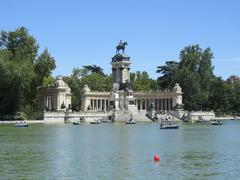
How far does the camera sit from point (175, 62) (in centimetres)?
13988

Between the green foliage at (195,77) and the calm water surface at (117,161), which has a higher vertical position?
the green foliage at (195,77)

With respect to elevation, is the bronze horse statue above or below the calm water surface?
above

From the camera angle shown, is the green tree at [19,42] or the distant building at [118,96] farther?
the distant building at [118,96]

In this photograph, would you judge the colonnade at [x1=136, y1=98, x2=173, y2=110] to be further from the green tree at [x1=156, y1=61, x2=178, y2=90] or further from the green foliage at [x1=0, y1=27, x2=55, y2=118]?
the green foliage at [x1=0, y1=27, x2=55, y2=118]

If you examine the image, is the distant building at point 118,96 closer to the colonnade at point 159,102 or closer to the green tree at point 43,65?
the colonnade at point 159,102

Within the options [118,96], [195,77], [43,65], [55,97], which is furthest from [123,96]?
[43,65]

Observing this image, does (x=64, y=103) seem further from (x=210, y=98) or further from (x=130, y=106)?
(x=210, y=98)

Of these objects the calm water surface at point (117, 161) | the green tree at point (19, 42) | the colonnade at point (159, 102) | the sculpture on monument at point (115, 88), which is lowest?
the calm water surface at point (117, 161)

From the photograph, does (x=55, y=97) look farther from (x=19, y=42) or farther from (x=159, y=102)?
(x=159, y=102)

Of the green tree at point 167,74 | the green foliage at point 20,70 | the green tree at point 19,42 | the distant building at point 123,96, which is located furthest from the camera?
the green tree at point 167,74

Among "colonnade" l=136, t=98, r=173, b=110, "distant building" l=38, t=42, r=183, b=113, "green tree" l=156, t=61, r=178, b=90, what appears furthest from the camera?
"green tree" l=156, t=61, r=178, b=90

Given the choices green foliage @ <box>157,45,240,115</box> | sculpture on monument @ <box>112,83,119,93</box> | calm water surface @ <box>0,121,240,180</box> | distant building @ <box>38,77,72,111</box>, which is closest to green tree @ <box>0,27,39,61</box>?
distant building @ <box>38,77,72,111</box>

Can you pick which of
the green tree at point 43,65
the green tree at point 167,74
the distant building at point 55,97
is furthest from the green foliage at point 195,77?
the green tree at point 43,65

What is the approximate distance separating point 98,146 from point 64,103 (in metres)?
67.8
